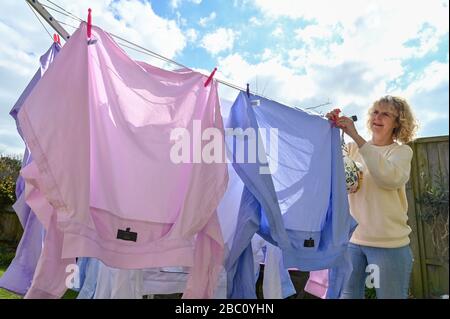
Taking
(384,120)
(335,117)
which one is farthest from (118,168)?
(384,120)

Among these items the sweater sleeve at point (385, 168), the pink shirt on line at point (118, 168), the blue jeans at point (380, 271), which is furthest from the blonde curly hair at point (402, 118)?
the pink shirt on line at point (118, 168)

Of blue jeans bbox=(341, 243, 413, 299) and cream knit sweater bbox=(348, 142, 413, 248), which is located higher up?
cream knit sweater bbox=(348, 142, 413, 248)

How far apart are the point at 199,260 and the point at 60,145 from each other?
51 centimetres

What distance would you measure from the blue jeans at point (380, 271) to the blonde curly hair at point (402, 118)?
1.60 feet

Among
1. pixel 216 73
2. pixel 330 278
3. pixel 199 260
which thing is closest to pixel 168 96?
pixel 216 73

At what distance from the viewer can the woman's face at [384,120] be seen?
1.37 meters

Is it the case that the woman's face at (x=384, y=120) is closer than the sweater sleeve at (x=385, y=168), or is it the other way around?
the sweater sleeve at (x=385, y=168)

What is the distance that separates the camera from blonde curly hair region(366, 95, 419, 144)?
1.37m

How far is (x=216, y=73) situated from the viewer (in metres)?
1.14

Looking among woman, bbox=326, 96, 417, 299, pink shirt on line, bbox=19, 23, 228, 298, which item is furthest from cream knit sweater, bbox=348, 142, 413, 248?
pink shirt on line, bbox=19, 23, 228, 298

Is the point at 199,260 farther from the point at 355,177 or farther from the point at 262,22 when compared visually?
the point at 262,22

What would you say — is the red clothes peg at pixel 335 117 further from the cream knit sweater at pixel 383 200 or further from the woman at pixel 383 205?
the cream knit sweater at pixel 383 200

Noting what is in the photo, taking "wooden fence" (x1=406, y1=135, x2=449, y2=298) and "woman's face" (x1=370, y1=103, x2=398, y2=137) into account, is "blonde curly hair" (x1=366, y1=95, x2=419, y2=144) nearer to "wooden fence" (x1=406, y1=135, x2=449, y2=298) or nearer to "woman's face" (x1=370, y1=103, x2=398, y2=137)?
"woman's face" (x1=370, y1=103, x2=398, y2=137)

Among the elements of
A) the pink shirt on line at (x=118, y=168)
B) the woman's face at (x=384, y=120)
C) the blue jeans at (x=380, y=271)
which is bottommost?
the blue jeans at (x=380, y=271)
